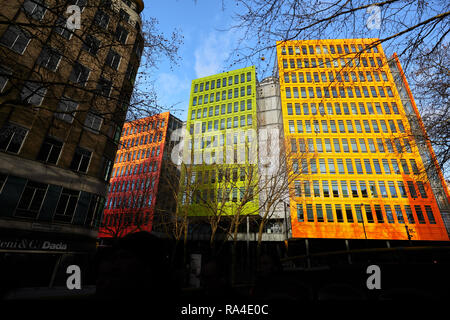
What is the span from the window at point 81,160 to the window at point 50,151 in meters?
1.03

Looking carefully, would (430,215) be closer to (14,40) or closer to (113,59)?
(113,59)

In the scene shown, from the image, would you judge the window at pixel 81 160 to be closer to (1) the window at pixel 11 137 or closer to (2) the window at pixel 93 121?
(2) the window at pixel 93 121

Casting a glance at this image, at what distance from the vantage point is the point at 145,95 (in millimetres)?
7500

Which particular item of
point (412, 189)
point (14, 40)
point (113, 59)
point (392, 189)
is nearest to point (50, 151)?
point (14, 40)

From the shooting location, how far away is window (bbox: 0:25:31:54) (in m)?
12.4

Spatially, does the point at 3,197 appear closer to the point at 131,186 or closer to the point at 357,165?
the point at 131,186

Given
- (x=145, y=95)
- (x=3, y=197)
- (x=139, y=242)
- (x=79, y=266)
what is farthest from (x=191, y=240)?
(x=139, y=242)

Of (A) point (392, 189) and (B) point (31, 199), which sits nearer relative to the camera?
(B) point (31, 199)

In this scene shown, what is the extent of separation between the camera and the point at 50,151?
45.1 feet

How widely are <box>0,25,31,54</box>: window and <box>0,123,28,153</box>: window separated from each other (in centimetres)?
509

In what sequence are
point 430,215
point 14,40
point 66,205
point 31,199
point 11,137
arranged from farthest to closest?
point 430,215 → point 66,205 → point 14,40 → point 31,199 → point 11,137

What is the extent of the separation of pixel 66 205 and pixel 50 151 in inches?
155

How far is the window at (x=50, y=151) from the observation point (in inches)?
527
